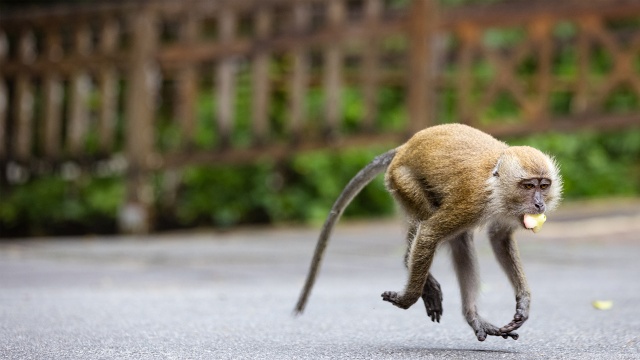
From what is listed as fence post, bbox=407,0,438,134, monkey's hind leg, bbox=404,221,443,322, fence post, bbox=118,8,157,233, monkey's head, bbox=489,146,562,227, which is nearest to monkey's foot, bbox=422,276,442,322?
monkey's hind leg, bbox=404,221,443,322

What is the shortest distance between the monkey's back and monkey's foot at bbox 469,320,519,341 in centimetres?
55

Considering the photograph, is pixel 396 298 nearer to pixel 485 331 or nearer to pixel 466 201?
pixel 485 331

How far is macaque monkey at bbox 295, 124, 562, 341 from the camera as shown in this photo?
488 centimetres

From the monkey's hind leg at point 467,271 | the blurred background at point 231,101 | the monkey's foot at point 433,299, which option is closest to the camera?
the monkey's hind leg at point 467,271

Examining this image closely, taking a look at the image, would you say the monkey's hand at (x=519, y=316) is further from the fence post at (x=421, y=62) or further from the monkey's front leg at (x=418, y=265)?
the fence post at (x=421, y=62)

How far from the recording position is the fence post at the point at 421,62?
Answer: 38.0 feet

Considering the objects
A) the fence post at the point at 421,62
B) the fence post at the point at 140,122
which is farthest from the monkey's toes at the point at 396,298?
the fence post at the point at 140,122

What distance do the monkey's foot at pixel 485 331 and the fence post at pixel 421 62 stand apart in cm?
657

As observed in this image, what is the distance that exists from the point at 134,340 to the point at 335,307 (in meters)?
1.93

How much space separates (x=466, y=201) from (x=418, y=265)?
361 millimetres

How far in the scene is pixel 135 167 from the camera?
40.6ft

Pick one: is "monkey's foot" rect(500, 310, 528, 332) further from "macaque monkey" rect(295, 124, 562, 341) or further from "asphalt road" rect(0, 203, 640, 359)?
"asphalt road" rect(0, 203, 640, 359)

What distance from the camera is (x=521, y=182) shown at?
4.83 m

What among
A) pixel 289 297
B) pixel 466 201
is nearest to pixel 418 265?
pixel 466 201
